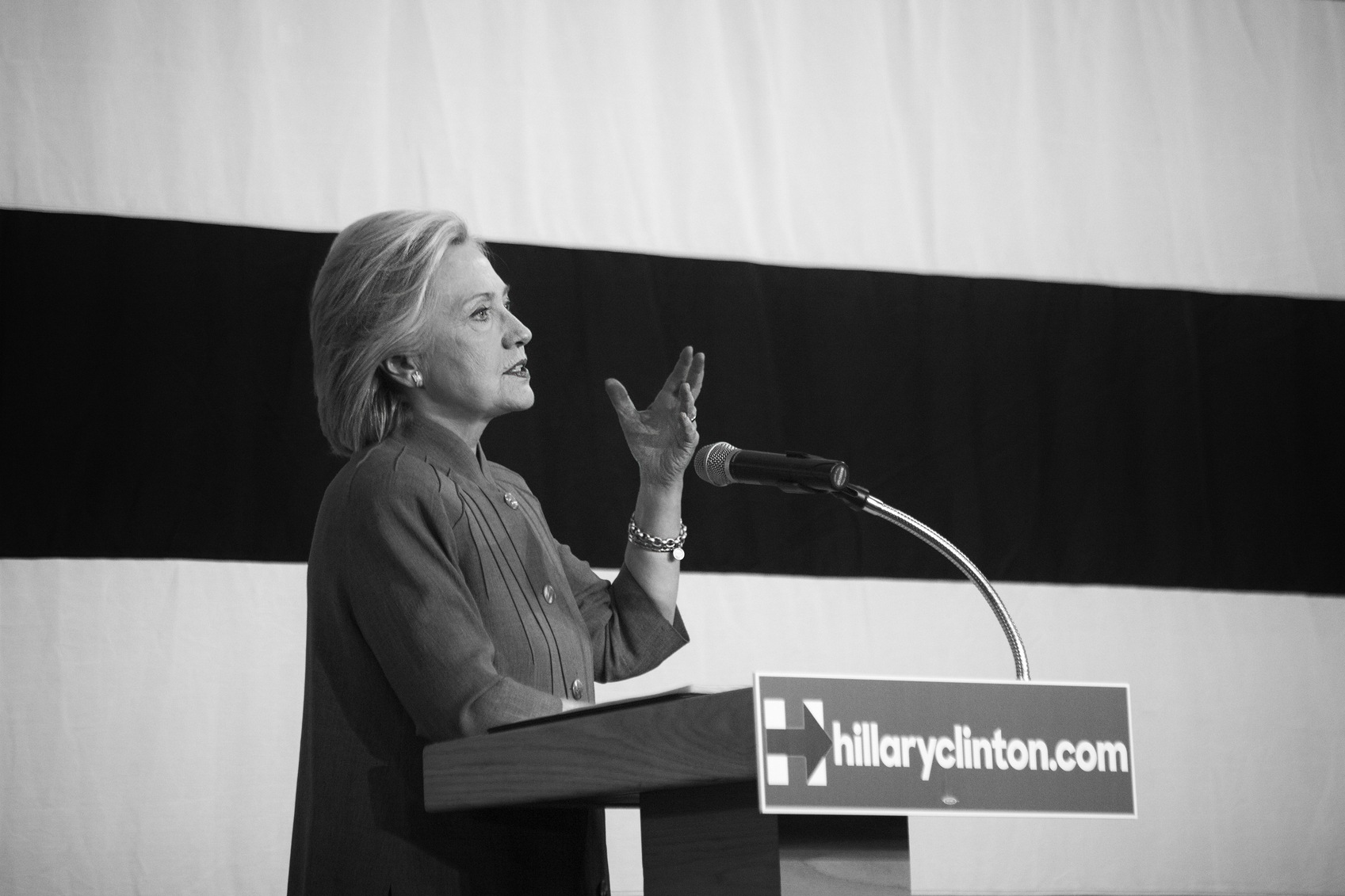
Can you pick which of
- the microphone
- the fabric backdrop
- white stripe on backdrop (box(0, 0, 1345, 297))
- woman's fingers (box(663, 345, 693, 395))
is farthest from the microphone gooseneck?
white stripe on backdrop (box(0, 0, 1345, 297))

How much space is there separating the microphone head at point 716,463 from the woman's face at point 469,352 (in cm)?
27

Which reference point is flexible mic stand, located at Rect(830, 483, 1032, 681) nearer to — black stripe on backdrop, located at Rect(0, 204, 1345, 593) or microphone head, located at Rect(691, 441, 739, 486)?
microphone head, located at Rect(691, 441, 739, 486)

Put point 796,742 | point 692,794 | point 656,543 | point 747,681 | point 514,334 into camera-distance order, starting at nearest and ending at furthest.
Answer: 1. point 796,742
2. point 692,794
3. point 514,334
4. point 656,543
5. point 747,681

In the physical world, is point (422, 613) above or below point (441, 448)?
below

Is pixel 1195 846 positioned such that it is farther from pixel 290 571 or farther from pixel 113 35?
pixel 113 35

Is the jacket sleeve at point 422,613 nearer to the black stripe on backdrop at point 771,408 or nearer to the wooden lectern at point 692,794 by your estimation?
the wooden lectern at point 692,794

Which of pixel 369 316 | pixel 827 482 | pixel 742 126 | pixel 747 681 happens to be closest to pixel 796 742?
pixel 827 482

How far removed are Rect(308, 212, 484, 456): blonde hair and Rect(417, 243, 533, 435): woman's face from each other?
21 millimetres

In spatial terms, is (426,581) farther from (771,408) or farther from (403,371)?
(771,408)

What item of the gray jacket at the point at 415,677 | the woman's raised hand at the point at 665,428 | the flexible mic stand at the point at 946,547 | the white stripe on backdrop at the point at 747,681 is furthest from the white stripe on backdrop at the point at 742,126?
the flexible mic stand at the point at 946,547

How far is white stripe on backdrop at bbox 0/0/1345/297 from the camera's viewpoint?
2.57 metres

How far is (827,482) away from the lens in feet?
4.50

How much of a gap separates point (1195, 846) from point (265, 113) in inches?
87.2

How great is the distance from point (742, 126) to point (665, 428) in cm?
121
